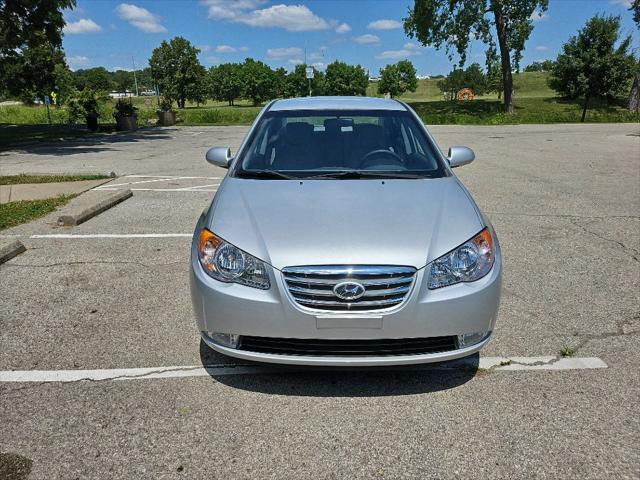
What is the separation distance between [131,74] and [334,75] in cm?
6976

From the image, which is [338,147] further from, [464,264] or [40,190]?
[40,190]

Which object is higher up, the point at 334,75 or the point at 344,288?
the point at 334,75

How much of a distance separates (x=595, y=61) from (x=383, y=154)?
112ft

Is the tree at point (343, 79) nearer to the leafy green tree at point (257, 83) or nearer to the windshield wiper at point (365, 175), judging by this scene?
the leafy green tree at point (257, 83)

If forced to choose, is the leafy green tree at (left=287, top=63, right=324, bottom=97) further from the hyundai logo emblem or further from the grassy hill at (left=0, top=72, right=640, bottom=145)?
the hyundai logo emblem

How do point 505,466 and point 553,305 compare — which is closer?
point 505,466

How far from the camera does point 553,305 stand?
399 centimetres

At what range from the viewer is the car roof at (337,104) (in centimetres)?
432

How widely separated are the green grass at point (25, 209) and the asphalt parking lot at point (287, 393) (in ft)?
4.87

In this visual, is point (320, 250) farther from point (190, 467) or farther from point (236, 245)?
point (190, 467)

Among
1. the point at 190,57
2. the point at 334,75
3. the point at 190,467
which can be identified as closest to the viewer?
the point at 190,467

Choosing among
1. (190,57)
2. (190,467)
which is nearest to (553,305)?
(190,467)

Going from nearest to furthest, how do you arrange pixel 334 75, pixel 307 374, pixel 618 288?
pixel 307 374
pixel 618 288
pixel 334 75

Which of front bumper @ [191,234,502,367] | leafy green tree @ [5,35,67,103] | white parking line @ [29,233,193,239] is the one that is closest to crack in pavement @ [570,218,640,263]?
front bumper @ [191,234,502,367]
